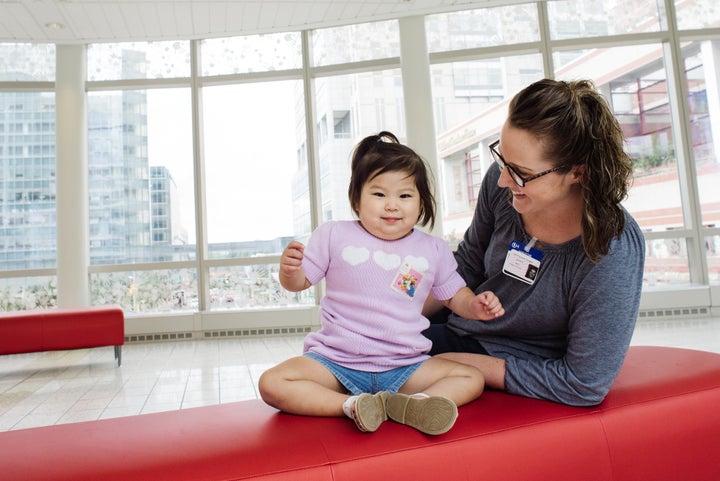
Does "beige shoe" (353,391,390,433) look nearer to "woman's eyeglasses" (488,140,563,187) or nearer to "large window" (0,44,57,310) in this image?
"woman's eyeglasses" (488,140,563,187)

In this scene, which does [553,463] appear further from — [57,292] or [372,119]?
[57,292]

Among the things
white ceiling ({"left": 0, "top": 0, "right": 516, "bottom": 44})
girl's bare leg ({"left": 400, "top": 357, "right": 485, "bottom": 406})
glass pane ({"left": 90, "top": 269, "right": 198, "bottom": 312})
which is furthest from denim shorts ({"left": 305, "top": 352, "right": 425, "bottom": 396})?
glass pane ({"left": 90, "top": 269, "right": 198, "bottom": 312})

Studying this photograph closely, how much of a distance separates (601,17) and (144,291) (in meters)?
6.82

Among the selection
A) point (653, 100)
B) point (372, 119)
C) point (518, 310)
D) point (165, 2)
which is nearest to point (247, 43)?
point (165, 2)

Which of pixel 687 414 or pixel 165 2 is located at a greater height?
pixel 165 2

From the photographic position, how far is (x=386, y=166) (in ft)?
4.56

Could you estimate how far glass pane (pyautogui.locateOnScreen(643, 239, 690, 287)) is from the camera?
604 centimetres

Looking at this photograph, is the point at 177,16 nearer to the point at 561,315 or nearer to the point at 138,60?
the point at 138,60

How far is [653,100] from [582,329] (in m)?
6.31

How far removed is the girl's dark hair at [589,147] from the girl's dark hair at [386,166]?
1.16 ft

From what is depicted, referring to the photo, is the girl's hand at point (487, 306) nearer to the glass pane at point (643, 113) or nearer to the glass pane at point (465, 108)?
the glass pane at point (465, 108)

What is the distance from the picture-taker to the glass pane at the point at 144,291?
253 inches

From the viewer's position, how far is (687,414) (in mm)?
1171

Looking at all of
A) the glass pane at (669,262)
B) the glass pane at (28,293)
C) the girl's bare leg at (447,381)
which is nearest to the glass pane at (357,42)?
the glass pane at (669,262)
